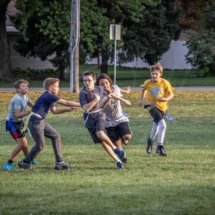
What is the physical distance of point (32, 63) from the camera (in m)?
57.5

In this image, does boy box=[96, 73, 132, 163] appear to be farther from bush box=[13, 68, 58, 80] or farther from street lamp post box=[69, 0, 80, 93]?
bush box=[13, 68, 58, 80]

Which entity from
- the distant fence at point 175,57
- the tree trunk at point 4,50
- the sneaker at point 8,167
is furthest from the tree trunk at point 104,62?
the sneaker at point 8,167

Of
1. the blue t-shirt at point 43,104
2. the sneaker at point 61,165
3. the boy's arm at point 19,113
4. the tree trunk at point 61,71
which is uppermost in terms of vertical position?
the blue t-shirt at point 43,104

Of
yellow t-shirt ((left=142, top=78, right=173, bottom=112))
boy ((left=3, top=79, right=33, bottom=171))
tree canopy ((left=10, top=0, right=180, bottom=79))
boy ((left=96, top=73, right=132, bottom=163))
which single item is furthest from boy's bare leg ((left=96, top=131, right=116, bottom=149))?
tree canopy ((left=10, top=0, right=180, bottom=79))

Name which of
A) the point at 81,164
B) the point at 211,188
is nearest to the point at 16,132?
the point at 81,164

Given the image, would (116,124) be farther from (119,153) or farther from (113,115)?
(119,153)

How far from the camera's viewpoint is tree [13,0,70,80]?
41.3 metres

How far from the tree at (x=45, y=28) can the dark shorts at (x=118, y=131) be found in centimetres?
2603

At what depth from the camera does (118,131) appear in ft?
46.7

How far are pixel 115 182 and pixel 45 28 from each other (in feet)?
107

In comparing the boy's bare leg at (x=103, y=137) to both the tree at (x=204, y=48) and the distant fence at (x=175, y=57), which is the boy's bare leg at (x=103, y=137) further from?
the distant fence at (x=175, y=57)

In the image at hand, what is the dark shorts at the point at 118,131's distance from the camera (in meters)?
14.1

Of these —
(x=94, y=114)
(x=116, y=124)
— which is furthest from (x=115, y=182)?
(x=116, y=124)

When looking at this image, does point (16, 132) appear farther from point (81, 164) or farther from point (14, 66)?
point (14, 66)
